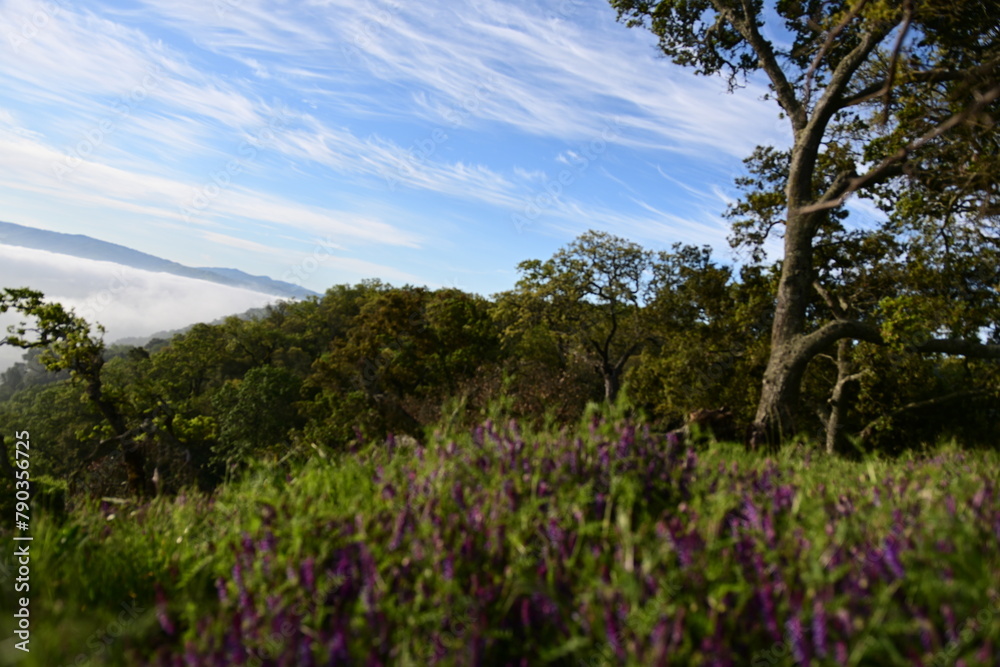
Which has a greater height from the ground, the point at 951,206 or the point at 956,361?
the point at 951,206

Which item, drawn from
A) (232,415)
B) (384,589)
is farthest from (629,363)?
(384,589)

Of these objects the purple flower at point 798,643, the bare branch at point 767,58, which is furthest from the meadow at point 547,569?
the bare branch at point 767,58

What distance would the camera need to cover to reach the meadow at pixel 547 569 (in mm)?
2006

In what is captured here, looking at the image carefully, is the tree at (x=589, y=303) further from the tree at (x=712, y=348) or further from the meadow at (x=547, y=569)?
the meadow at (x=547, y=569)

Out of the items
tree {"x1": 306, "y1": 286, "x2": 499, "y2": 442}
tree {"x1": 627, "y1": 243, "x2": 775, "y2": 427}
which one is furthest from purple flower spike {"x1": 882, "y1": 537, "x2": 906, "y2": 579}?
tree {"x1": 306, "y1": 286, "x2": 499, "y2": 442}

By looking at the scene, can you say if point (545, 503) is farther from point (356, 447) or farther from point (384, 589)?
point (356, 447)

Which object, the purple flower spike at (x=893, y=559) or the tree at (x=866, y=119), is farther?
the tree at (x=866, y=119)

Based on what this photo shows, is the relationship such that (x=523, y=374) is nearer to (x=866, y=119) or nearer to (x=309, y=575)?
(x=866, y=119)

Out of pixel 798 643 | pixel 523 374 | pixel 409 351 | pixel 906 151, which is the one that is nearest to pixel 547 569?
pixel 798 643

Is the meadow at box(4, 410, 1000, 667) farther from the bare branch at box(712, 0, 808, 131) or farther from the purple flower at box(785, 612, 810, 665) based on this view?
the bare branch at box(712, 0, 808, 131)

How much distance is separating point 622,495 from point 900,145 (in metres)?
12.6

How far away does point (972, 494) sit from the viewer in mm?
3117

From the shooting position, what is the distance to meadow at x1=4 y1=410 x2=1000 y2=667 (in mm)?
2006

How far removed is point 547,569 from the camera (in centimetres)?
242
